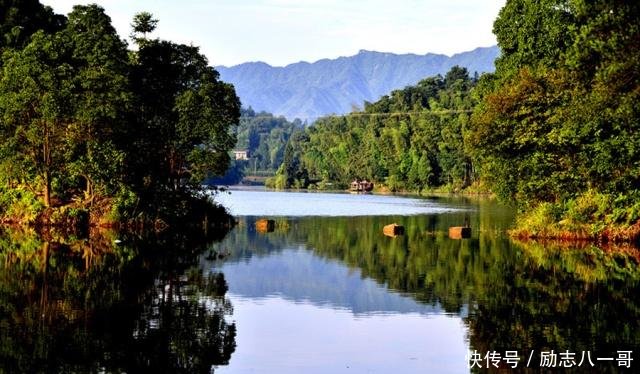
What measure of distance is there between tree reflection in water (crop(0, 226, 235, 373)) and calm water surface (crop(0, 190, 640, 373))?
5cm

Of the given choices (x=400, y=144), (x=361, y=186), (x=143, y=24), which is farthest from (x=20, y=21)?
(x=361, y=186)

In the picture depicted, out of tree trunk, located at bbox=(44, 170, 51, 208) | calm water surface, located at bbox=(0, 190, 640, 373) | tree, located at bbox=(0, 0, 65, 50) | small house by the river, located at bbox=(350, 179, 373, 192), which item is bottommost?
calm water surface, located at bbox=(0, 190, 640, 373)

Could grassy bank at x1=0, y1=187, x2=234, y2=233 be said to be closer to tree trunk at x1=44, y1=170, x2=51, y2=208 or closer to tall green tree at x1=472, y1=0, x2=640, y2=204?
tree trunk at x1=44, y1=170, x2=51, y2=208

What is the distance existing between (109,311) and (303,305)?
600 centimetres

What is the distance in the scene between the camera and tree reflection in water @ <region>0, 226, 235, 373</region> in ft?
58.9

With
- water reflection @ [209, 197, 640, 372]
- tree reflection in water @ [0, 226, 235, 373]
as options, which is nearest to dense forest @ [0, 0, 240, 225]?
water reflection @ [209, 197, 640, 372]

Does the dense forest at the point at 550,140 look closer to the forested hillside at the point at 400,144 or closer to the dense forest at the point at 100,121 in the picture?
the dense forest at the point at 100,121

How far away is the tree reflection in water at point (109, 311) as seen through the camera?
1794 cm

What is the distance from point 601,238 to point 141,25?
95.0ft

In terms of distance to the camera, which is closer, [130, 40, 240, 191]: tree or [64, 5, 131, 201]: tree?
[64, 5, 131, 201]: tree

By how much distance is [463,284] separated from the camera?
30.0 meters

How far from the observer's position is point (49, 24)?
187ft

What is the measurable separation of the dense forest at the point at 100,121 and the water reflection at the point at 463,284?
615 cm

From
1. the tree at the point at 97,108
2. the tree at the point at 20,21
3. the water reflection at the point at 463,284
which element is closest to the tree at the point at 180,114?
the tree at the point at 97,108
